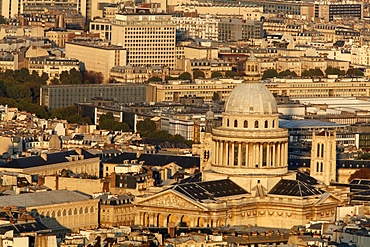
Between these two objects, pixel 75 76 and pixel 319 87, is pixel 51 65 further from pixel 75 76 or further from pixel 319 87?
pixel 319 87

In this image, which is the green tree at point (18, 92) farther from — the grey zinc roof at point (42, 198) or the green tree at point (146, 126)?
the grey zinc roof at point (42, 198)

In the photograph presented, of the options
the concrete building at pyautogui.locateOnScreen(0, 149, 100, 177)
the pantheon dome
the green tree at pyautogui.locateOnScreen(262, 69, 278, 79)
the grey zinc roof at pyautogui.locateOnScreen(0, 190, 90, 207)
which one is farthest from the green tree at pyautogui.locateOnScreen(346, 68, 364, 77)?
the pantheon dome

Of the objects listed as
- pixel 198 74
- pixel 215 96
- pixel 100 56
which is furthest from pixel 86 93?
pixel 100 56

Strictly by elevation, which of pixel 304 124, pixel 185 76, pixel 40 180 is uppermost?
pixel 40 180

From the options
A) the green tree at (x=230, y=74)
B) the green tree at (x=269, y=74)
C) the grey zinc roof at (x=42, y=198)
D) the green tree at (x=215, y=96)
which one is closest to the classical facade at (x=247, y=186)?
the grey zinc roof at (x=42, y=198)

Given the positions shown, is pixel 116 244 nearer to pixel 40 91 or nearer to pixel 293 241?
pixel 293 241

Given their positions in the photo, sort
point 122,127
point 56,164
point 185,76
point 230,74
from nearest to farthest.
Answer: point 56,164, point 122,127, point 230,74, point 185,76

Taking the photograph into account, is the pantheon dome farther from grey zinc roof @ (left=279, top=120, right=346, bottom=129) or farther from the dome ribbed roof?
grey zinc roof @ (left=279, top=120, right=346, bottom=129)
